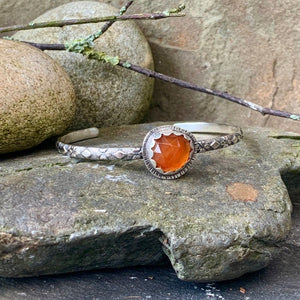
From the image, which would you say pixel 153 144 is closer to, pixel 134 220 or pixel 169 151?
pixel 169 151

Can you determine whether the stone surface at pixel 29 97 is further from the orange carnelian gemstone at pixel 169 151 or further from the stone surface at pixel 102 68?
the orange carnelian gemstone at pixel 169 151

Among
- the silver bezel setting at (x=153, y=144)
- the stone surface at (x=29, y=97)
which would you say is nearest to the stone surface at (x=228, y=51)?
the stone surface at (x=29, y=97)

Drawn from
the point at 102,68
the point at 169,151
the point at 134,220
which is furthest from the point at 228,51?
the point at 134,220

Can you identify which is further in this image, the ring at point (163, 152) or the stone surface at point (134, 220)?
the ring at point (163, 152)

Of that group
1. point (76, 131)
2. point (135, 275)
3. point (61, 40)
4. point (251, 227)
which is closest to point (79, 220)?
point (135, 275)

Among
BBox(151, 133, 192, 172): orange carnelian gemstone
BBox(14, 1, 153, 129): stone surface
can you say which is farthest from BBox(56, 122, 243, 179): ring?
BBox(14, 1, 153, 129): stone surface

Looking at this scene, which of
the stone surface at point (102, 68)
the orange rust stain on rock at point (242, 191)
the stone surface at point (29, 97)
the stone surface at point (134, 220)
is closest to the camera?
the stone surface at point (134, 220)
